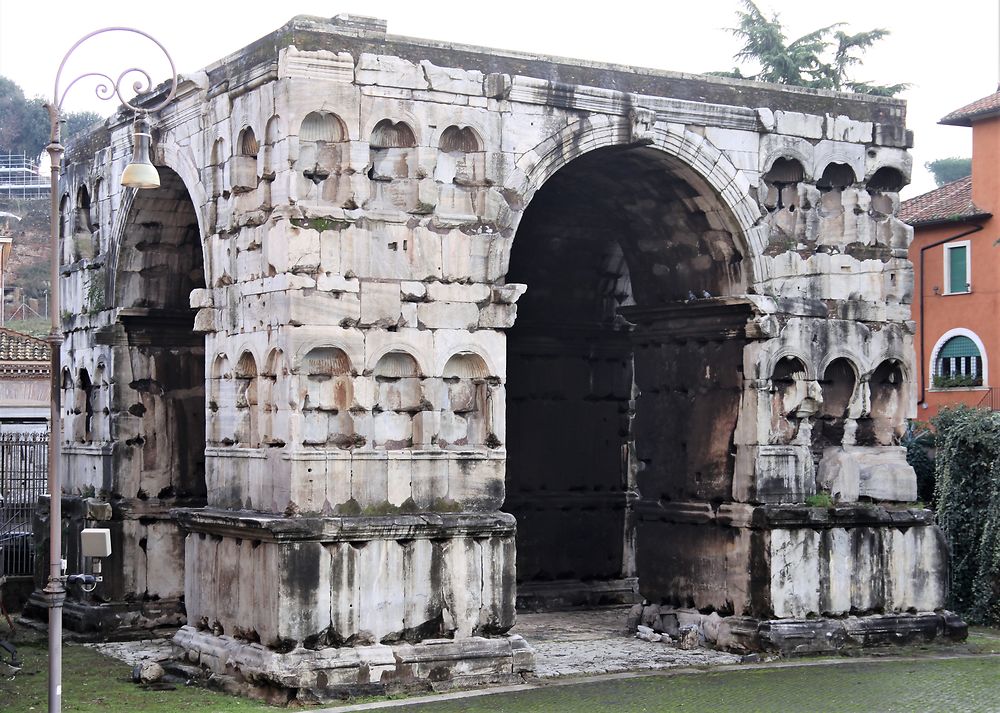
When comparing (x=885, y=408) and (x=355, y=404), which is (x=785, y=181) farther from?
(x=355, y=404)

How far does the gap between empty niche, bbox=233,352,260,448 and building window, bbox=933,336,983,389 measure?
2193 cm

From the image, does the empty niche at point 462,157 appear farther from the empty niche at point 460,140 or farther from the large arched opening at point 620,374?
the large arched opening at point 620,374

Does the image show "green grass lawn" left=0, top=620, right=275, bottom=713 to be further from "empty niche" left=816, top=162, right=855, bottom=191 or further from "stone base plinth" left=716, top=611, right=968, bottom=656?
"empty niche" left=816, top=162, right=855, bottom=191

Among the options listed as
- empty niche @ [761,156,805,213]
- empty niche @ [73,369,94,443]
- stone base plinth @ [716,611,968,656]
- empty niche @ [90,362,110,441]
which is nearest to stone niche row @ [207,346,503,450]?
stone base plinth @ [716,611,968,656]

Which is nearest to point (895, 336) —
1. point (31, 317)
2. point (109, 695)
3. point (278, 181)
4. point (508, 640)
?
point (508, 640)

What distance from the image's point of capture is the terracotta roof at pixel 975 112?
32444 mm

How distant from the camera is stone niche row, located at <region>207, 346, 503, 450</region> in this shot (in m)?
14.3

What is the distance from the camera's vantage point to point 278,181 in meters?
14.5

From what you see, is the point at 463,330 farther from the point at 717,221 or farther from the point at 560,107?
the point at 717,221

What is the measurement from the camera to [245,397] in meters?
15.2

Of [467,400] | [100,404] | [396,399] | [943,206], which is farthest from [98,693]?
[943,206]

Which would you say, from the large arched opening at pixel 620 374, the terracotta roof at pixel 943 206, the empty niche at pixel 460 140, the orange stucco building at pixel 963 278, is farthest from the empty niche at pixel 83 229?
the orange stucco building at pixel 963 278

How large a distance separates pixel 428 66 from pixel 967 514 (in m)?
9.96

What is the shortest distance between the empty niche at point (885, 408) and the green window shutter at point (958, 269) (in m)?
17.2
